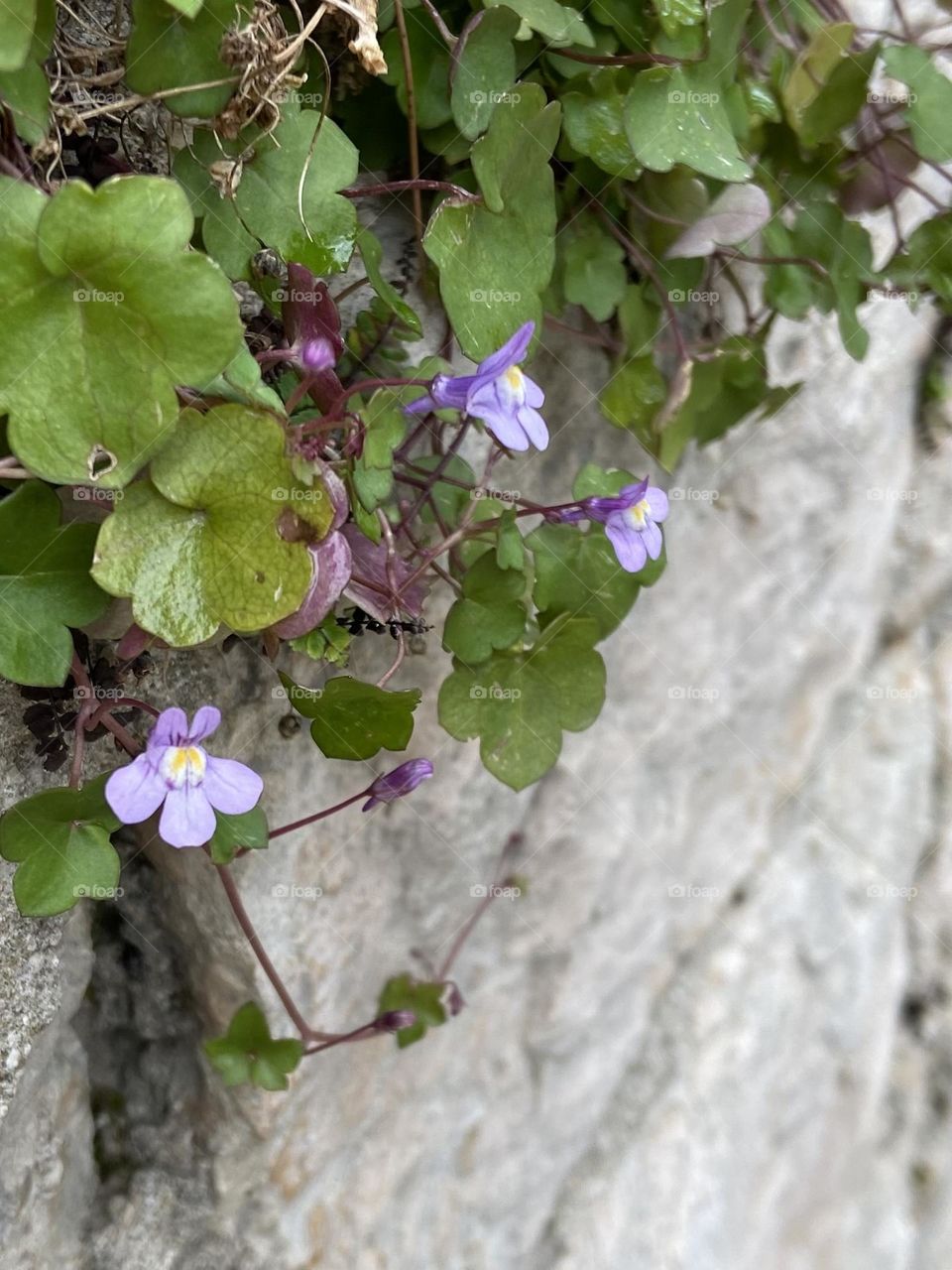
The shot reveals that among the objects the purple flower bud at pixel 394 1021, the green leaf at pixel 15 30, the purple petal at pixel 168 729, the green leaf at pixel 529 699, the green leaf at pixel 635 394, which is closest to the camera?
the green leaf at pixel 15 30

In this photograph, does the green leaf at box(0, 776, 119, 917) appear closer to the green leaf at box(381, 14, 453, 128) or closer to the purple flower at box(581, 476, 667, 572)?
the purple flower at box(581, 476, 667, 572)

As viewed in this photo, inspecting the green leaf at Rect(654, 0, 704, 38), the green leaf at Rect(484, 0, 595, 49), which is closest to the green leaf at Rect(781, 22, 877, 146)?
the green leaf at Rect(654, 0, 704, 38)

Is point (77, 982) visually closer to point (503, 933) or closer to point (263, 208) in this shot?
point (503, 933)

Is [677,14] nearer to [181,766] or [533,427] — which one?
[533,427]

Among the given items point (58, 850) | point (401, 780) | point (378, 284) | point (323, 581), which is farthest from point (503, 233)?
point (58, 850)

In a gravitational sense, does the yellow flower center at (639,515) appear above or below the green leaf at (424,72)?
below

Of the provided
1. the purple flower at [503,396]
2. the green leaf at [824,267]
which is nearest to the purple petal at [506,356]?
the purple flower at [503,396]

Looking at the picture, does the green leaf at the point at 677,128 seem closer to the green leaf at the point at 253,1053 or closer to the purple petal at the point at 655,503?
the purple petal at the point at 655,503

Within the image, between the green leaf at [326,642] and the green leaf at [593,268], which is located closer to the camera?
the green leaf at [326,642]
